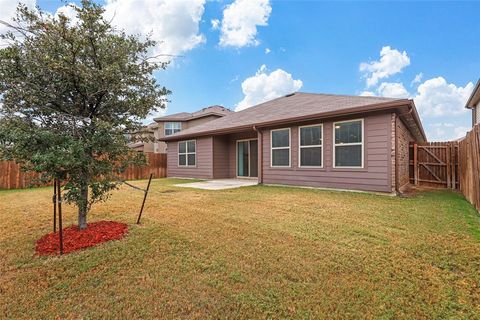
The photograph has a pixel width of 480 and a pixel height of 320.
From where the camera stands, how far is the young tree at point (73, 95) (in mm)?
2842

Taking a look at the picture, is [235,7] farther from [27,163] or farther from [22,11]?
[27,163]

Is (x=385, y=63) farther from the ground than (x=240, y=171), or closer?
farther from the ground

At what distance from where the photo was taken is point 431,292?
208cm

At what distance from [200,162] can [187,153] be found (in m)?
1.35

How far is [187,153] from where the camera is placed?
44.5 feet

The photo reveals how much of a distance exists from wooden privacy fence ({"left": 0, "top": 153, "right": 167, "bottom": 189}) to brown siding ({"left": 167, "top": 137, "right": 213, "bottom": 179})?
159 centimetres

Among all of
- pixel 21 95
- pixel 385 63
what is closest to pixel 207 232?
pixel 21 95

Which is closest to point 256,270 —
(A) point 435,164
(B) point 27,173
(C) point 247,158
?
(C) point 247,158

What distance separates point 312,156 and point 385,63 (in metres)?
10.6

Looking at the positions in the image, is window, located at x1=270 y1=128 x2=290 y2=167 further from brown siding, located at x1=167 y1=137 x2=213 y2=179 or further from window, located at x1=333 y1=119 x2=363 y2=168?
brown siding, located at x1=167 y1=137 x2=213 y2=179

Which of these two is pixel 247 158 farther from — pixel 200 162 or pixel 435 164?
pixel 435 164

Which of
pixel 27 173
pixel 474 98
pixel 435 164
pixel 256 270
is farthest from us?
pixel 474 98

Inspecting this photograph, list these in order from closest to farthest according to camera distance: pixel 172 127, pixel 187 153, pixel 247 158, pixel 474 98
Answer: pixel 474 98 < pixel 247 158 < pixel 187 153 < pixel 172 127

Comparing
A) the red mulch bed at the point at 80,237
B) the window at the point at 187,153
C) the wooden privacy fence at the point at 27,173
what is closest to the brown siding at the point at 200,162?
the window at the point at 187,153
